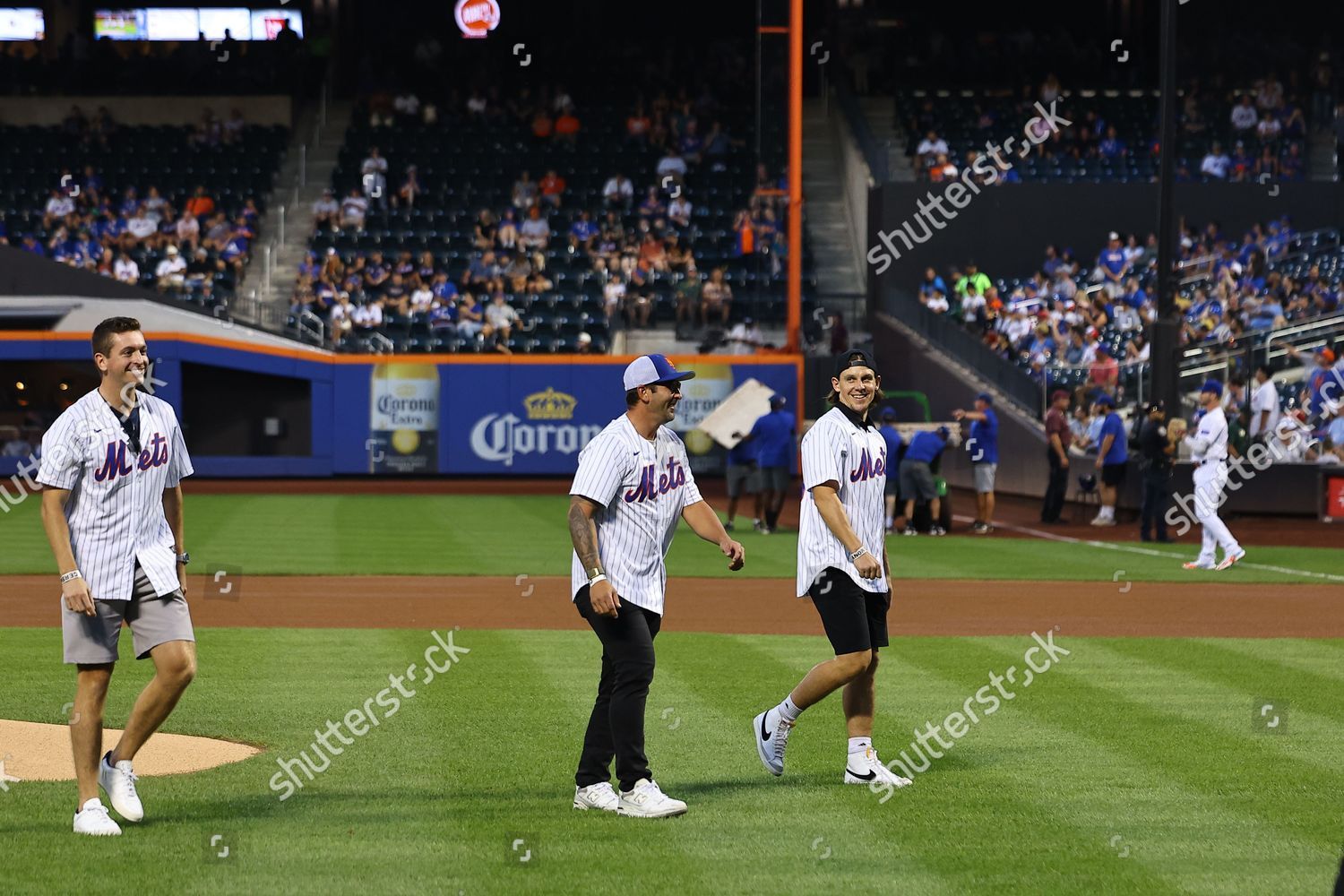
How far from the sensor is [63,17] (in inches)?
1841

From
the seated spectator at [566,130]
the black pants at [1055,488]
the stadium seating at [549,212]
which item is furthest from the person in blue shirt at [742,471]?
the seated spectator at [566,130]

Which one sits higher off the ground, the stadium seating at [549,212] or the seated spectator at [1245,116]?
the seated spectator at [1245,116]

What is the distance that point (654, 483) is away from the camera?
24.5 ft

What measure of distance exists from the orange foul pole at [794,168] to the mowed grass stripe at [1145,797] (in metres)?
23.7

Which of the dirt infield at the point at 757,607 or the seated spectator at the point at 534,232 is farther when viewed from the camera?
the seated spectator at the point at 534,232

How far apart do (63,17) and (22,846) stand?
146 ft

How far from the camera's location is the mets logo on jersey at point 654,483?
7.41 meters

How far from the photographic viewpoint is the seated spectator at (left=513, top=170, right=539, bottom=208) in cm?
4003

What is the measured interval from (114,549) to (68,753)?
237 cm

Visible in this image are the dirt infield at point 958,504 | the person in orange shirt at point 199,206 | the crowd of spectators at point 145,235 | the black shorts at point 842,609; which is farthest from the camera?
the person in orange shirt at point 199,206

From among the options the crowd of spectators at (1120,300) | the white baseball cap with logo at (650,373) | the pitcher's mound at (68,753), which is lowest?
the pitcher's mound at (68,753)

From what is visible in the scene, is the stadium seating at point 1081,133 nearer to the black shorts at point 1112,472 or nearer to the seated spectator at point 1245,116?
the seated spectator at point 1245,116

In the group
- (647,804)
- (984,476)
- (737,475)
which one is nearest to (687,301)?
(737,475)

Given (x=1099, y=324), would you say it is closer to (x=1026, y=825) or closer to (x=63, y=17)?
(x=1026, y=825)
